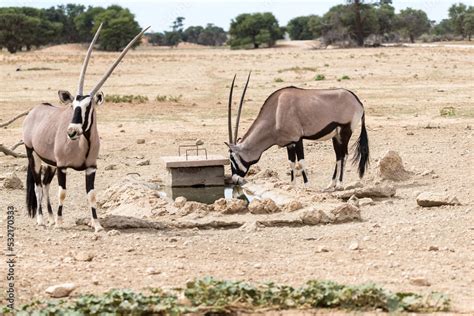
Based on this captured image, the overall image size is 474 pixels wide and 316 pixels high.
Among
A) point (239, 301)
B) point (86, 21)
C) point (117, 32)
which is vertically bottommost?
point (239, 301)

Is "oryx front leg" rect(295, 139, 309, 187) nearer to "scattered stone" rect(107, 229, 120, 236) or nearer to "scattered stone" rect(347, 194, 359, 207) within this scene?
"scattered stone" rect(347, 194, 359, 207)

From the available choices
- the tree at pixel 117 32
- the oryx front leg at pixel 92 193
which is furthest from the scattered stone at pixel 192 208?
the tree at pixel 117 32

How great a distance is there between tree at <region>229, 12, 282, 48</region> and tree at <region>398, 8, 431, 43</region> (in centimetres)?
1113

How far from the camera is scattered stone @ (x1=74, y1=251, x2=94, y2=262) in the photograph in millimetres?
7734

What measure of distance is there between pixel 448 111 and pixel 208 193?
9379 millimetres

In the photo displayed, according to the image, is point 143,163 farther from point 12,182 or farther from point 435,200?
point 435,200

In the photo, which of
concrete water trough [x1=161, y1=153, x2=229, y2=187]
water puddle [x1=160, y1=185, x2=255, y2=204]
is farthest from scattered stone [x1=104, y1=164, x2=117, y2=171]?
water puddle [x1=160, y1=185, x2=255, y2=204]

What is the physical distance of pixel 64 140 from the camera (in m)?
9.06

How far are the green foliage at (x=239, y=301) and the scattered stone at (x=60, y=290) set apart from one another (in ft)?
1.45

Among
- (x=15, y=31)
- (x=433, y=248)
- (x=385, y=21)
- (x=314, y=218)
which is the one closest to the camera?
(x=433, y=248)

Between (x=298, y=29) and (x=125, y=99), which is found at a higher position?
(x=298, y=29)

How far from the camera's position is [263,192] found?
11484mm

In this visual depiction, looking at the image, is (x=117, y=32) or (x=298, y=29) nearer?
(x=117, y=32)

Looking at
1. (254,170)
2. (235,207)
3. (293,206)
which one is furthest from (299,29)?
(293,206)
